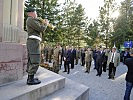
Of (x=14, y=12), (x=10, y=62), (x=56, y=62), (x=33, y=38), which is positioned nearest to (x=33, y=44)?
(x=33, y=38)

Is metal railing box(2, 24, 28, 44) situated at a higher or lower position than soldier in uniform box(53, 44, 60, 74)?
higher

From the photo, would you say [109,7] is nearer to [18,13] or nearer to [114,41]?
[114,41]

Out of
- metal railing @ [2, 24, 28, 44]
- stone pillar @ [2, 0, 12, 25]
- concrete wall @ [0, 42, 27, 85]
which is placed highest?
stone pillar @ [2, 0, 12, 25]

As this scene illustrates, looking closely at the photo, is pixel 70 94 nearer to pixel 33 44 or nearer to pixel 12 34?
pixel 33 44

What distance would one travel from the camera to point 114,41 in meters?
36.8

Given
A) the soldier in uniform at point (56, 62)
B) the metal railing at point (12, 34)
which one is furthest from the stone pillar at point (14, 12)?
the soldier in uniform at point (56, 62)

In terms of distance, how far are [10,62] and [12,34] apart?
35.0 inches

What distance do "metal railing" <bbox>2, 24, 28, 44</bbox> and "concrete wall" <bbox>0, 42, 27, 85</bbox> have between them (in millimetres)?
243

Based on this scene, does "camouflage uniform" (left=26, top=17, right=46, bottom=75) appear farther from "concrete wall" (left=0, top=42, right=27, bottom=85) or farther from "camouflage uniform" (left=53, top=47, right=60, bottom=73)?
"camouflage uniform" (left=53, top=47, right=60, bottom=73)

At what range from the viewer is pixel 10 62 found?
6.25m

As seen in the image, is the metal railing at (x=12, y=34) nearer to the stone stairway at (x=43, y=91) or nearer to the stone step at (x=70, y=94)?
the stone stairway at (x=43, y=91)

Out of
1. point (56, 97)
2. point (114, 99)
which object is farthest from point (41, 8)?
point (56, 97)

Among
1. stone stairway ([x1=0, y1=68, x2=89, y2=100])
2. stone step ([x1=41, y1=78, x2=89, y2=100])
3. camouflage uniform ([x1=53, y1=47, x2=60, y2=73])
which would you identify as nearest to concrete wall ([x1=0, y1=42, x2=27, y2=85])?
stone stairway ([x1=0, y1=68, x2=89, y2=100])

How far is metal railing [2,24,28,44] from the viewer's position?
21.1ft
